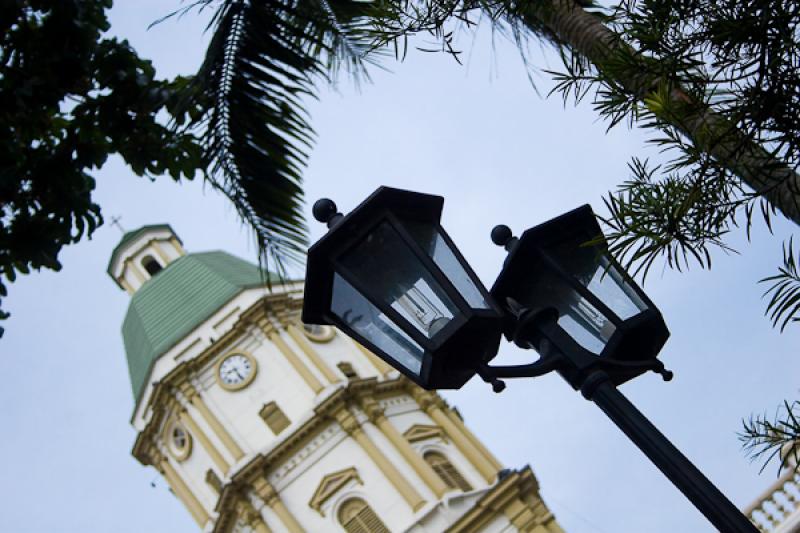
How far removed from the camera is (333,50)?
9156mm

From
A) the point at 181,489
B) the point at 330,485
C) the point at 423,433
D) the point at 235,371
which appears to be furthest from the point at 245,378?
the point at 423,433

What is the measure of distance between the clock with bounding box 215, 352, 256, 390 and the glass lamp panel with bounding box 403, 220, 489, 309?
32989mm

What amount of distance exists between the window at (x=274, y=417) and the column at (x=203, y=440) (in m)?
1.74

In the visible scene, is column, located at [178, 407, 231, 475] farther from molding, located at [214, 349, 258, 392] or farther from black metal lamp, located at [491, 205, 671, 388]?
black metal lamp, located at [491, 205, 671, 388]

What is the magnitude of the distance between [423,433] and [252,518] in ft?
18.8

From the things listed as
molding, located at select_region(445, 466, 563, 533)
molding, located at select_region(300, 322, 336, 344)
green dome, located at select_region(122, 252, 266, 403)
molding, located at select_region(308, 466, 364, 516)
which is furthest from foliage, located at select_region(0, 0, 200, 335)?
green dome, located at select_region(122, 252, 266, 403)

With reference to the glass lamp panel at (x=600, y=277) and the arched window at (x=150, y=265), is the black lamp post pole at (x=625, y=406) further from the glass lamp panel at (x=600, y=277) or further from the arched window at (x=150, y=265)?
the arched window at (x=150, y=265)

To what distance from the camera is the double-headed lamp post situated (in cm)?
479

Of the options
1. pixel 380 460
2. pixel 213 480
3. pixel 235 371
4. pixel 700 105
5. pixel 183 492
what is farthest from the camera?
pixel 235 371

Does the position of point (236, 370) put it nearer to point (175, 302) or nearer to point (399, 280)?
point (175, 302)

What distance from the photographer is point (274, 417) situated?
36.7 metres

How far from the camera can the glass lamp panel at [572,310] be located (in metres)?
5.05

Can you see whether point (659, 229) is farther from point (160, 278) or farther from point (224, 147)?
point (160, 278)

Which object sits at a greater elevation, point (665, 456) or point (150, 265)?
point (150, 265)
